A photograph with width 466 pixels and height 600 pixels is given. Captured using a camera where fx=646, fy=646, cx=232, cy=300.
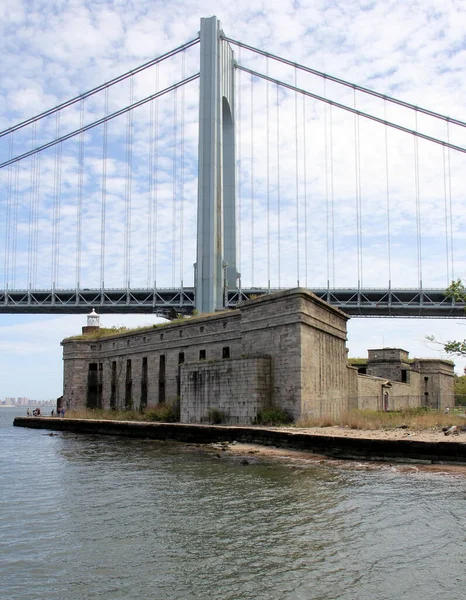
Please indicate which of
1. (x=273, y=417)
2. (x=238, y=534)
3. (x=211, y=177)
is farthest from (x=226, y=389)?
(x=211, y=177)

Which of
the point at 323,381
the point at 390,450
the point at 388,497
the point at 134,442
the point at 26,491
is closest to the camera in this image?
the point at 388,497

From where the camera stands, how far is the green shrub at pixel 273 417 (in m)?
24.4

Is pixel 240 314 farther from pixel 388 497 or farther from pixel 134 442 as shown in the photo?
pixel 388 497

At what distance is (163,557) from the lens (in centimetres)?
923

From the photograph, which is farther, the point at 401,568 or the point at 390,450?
the point at 390,450

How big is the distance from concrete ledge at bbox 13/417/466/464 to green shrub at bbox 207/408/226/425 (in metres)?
1.28

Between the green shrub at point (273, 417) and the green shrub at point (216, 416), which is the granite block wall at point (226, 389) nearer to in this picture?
the green shrub at point (216, 416)

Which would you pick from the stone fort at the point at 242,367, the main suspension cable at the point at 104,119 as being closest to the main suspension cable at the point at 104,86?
the main suspension cable at the point at 104,119

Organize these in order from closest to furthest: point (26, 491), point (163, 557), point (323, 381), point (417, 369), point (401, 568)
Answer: point (401, 568)
point (163, 557)
point (26, 491)
point (323, 381)
point (417, 369)

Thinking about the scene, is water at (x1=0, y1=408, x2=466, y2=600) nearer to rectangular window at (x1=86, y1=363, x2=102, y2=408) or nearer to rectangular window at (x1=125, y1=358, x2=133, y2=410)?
rectangular window at (x1=125, y1=358, x2=133, y2=410)

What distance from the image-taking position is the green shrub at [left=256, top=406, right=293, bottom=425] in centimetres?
2436

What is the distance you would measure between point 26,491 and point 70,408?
28.9 m

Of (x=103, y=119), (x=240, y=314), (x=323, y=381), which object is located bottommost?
(x=323, y=381)

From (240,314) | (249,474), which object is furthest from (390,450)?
(240,314)
